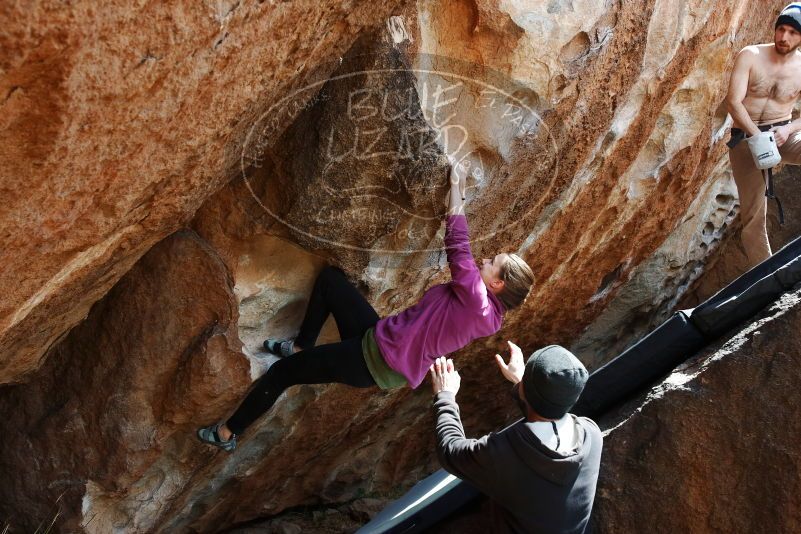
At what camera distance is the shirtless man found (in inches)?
167

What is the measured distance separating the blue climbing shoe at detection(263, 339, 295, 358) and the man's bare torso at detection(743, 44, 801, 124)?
2.69 metres

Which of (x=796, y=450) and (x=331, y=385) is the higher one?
(x=331, y=385)

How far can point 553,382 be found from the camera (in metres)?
2.88

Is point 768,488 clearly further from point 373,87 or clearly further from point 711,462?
point 373,87

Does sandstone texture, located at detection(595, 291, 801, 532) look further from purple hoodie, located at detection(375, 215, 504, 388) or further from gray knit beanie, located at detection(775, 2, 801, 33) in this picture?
gray knit beanie, located at detection(775, 2, 801, 33)

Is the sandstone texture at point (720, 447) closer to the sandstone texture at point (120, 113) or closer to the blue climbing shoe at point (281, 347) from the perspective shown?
the blue climbing shoe at point (281, 347)

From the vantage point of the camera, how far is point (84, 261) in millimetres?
2994

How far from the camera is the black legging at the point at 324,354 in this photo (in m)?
3.54

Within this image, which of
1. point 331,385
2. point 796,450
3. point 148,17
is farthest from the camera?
point 331,385

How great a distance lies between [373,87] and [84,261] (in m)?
1.26

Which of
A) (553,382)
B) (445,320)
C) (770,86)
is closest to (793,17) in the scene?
(770,86)

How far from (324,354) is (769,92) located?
8.85 feet

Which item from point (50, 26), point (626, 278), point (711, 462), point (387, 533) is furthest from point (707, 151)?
point (50, 26)

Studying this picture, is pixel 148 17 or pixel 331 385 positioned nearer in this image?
pixel 148 17
